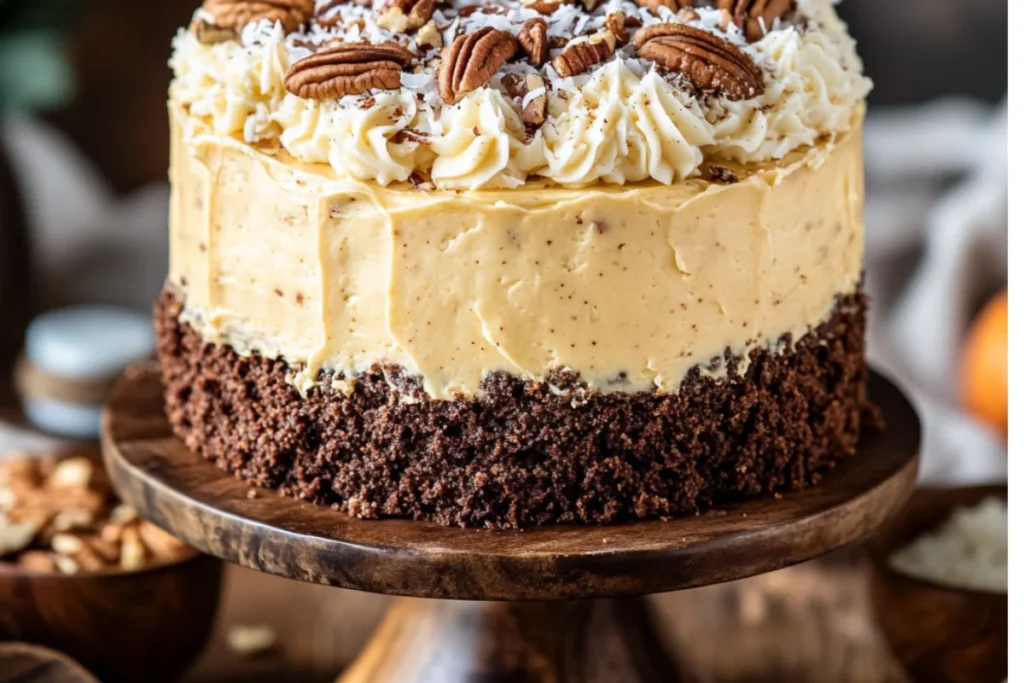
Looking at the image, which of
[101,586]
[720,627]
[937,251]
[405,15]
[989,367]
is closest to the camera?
[405,15]

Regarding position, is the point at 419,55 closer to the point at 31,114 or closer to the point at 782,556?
the point at 782,556

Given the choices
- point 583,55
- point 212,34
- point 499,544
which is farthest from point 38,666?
point 583,55

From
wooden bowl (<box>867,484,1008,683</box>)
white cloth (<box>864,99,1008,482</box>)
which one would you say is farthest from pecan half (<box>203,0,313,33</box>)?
white cloth (<box>864,99,1008,482</box>)

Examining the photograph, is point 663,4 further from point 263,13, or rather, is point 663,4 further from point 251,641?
point 251,641

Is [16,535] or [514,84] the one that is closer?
[514,84]

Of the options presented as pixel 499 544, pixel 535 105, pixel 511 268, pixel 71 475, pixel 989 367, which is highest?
pixel 535 105

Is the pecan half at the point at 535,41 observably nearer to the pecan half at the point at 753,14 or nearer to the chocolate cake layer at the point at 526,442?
the pecan half at the point at 753,14

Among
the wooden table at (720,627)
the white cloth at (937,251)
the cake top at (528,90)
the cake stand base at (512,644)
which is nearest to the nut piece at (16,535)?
the wooden table at (720,627)
